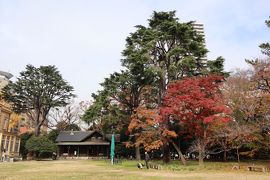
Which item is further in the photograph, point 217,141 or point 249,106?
point 217,141

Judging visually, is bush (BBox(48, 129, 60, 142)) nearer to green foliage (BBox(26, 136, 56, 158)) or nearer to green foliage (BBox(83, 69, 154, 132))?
green foliage (BBox(26, 136, 56, 158))

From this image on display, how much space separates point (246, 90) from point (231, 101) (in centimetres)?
200

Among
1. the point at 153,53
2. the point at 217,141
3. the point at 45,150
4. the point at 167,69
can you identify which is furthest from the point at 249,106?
the point at 45,150

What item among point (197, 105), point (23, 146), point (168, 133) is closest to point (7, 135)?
point (23, 146)

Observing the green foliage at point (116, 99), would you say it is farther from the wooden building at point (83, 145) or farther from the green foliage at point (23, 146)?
the green foliage at point (23, 146)

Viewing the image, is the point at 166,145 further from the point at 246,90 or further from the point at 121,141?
the point at 121,141

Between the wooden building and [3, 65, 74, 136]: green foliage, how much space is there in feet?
21.2

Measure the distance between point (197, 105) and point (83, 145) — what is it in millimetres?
29673

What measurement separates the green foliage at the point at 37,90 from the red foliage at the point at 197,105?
22.3 meters

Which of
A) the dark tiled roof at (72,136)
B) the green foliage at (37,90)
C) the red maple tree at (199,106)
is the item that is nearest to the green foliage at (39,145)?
the green foliage at (37,90)

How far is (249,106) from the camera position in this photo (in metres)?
26.0

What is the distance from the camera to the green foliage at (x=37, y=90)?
40.5 metres

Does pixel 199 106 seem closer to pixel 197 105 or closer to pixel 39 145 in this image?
pixel 197 105

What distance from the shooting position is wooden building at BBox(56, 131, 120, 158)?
4706 centimetres
